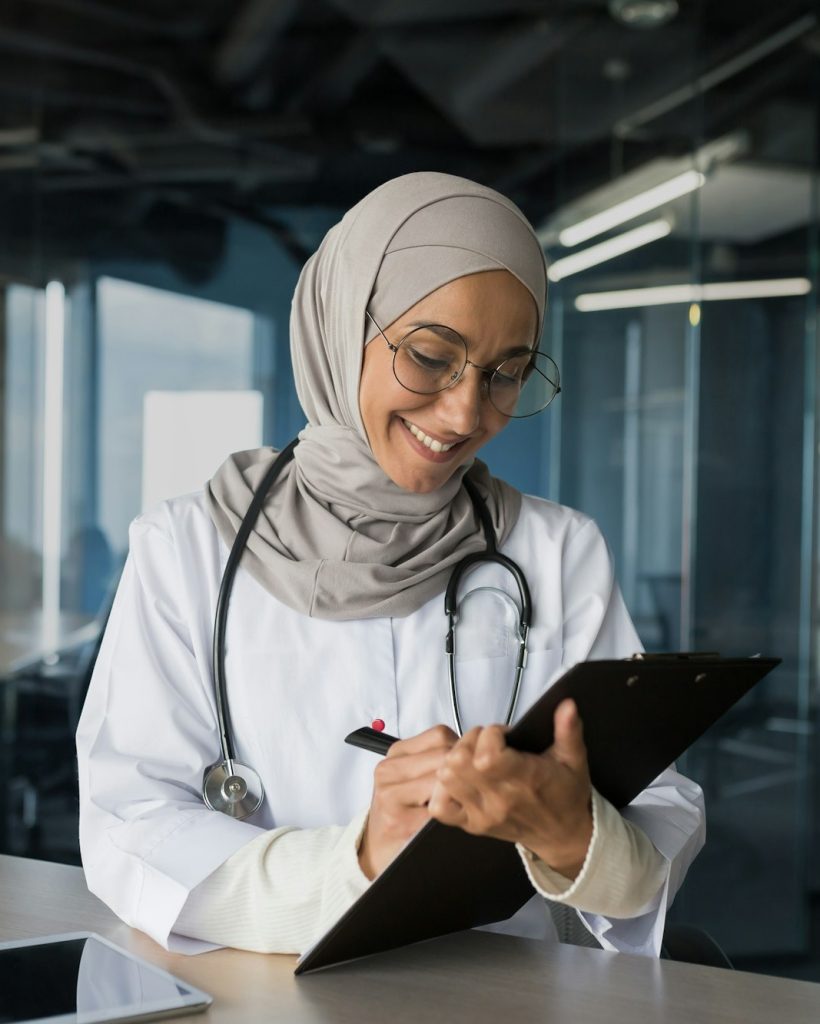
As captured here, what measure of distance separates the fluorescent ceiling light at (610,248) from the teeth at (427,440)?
248cm

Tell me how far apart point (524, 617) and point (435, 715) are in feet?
0.53

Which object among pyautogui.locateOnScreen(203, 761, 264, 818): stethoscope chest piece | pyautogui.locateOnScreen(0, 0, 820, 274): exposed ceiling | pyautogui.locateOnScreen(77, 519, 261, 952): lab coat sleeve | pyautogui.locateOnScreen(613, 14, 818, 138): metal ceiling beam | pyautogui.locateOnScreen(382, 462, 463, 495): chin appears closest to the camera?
pyautogui.locateOnScreen(77, 519, 261, 952): lab coat sleeve

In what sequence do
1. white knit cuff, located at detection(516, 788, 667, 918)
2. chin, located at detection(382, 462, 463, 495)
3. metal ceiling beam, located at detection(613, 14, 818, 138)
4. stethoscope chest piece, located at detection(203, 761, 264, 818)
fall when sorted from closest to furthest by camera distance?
white knit cuff, located at detection(516, 788, 667, 918)
stethoscope chest piece, located at detection(203, 761, 264, 818)
chin, located at detection(382, 462, 463, 495)
metal ceiling beam, located at detection(613, 14, 818, 138)

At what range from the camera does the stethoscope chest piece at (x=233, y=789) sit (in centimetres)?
126

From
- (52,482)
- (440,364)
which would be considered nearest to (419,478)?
(440,364)

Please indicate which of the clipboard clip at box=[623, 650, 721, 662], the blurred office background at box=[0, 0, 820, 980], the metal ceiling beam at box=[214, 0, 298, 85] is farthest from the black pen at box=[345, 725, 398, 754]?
the metal ceiling beam at box=[214, 0, 298, 85]

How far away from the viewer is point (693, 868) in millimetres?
3578

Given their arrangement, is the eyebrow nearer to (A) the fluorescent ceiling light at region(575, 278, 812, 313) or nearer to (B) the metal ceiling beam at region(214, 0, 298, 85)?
(A) the fluorescent ceiling light at region(575, 278, 812, 313)

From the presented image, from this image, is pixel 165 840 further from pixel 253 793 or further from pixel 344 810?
pixel 344 810

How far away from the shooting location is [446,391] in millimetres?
1292

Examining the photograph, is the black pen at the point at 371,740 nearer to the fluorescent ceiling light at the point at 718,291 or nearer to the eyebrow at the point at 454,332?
the eyebrow at the point at 454,332

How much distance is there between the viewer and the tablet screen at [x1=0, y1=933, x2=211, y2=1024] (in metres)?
0.92

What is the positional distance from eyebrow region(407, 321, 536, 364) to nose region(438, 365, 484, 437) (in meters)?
0.03

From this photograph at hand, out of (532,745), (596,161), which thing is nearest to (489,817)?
(532,745)
